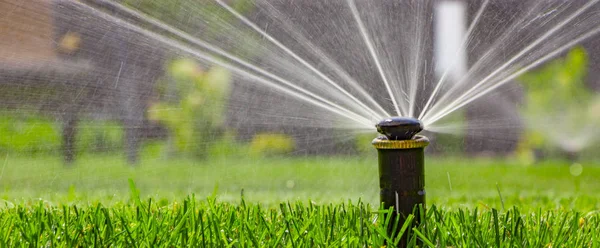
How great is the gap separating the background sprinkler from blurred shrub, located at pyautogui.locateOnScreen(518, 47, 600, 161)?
25.7 ft

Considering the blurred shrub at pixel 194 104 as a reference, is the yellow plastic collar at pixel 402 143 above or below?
below

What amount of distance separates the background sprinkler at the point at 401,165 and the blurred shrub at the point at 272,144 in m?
7.81

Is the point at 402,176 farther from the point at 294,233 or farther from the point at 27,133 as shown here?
the point at 27,133

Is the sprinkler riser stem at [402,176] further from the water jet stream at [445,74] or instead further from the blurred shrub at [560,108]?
the blurred shrub at [560,108]

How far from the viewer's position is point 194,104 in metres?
10.1

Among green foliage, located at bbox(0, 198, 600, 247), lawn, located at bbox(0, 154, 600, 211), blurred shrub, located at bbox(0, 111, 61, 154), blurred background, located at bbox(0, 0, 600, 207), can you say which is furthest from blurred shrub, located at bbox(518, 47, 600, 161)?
green foliage, located at bbox(0, 198, 600, 247)

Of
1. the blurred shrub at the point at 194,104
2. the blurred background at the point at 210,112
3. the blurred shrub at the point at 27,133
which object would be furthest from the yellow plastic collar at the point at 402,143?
the blurred shrub at the point at 27,133

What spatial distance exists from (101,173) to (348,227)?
6.34 m

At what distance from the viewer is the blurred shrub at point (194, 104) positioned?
998 cm

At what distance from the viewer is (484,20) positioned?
722cm

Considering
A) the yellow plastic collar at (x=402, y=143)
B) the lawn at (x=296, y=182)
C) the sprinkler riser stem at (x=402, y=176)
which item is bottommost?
the lawn at (x=296, y=182)

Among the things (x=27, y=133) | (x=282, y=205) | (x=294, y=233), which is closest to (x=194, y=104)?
(x=27, y=133)

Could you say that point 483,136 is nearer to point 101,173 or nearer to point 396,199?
point 101,173

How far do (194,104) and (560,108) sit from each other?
17.5ft
